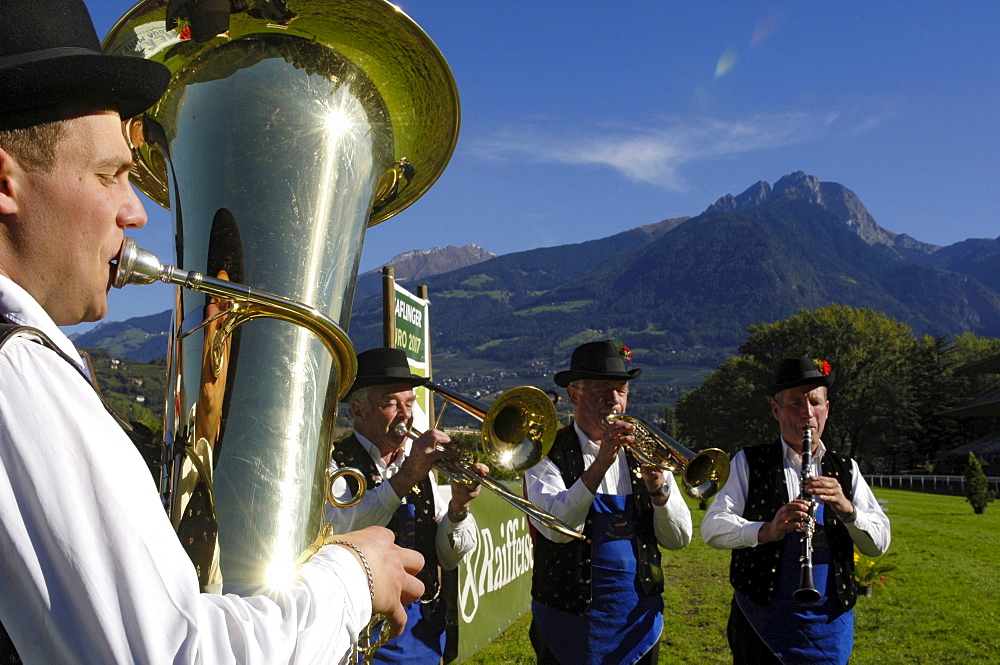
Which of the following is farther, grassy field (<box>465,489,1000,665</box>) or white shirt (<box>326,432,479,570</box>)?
grassy field (<box>465,489,1000,665</box>)

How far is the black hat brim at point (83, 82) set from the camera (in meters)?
1.05

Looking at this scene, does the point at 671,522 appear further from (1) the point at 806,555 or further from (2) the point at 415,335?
(2) the point at 415,335

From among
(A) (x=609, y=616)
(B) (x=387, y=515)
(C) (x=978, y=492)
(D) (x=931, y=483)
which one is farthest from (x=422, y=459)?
(D) (x=931, y=483)

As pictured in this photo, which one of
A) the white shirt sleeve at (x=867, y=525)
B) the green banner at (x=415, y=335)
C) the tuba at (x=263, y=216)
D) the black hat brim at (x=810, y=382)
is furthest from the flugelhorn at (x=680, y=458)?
the tuba at (x=263, y=216)

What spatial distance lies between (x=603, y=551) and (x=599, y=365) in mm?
1026

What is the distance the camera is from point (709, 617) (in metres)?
8.60

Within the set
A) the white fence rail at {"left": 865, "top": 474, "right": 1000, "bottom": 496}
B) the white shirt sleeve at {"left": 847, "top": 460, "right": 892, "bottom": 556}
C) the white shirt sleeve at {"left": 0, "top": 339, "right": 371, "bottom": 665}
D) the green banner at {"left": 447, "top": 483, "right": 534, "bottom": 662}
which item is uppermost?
the white shirt sleeve at {"left": 0, "top": 339, "right": 371, "bottom": 665}

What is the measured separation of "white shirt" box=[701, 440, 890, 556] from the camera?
4004 mm

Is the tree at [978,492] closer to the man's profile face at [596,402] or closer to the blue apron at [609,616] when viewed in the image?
the man's profile face at [596,402]

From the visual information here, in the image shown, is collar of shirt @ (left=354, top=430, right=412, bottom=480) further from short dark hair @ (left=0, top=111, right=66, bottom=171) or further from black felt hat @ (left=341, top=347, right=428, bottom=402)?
short dark hair @ (left=0, top=111, right=66, bottom=171)

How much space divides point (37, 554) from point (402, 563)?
2.27 ft

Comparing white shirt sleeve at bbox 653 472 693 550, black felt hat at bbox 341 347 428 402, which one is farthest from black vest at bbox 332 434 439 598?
white shirt sleeve at bbox 653 472 693 550

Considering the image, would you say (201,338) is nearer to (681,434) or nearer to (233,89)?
(233,89)

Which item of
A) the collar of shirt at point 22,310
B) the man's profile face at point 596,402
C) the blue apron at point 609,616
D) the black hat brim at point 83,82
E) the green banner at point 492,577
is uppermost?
the black hat brim at point 83,82
